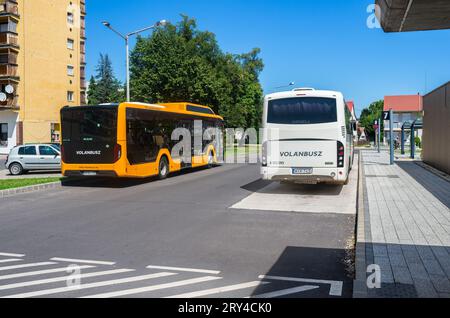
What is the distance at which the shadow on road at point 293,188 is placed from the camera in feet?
43.0

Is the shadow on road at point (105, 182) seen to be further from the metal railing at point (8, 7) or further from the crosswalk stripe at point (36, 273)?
the metal railing at point (8, 7)

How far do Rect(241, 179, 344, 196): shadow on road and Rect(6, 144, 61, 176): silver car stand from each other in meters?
10.1

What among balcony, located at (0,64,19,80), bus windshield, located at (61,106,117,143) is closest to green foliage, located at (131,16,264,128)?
balcony, located at (0,64,19,80)

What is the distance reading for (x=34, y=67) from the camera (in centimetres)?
4391

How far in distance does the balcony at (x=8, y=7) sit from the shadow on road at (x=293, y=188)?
37.0 metres

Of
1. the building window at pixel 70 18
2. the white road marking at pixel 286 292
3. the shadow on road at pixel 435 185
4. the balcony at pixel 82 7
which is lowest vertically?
the white road marking at pixel 286 292

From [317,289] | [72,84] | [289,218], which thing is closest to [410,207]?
[289,218]

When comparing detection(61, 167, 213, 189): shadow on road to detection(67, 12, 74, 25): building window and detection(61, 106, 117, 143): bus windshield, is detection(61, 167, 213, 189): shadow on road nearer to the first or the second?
detection(61, 106, 117, 143): bus windshield

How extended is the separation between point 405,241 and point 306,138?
6.05 metres

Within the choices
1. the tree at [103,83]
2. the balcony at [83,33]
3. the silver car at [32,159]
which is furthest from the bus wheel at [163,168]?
the tree at [103,83]

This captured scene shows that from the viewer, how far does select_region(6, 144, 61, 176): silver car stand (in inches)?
781

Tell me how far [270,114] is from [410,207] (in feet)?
16.1

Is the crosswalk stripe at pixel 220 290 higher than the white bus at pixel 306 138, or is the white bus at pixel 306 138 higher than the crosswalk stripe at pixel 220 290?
the white bus at pixel 306 138

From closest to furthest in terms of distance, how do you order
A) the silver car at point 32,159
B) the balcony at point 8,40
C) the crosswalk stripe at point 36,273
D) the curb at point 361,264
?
the curb at point 361,264, the crosswalk stripe at point 36,273, the silver car at point 32,159, the balcony at point 8,40
